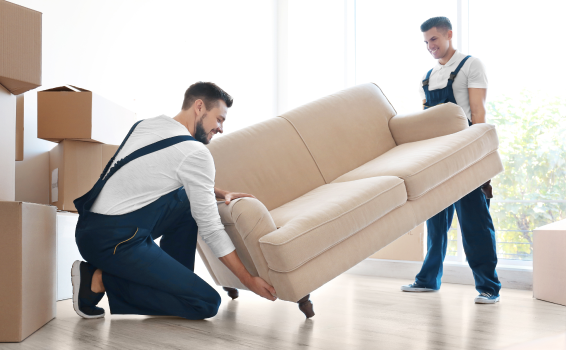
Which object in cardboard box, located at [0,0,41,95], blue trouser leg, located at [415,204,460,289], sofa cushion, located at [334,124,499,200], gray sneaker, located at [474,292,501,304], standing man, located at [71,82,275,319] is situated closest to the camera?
cardboard box, located at [0,0,41,95]

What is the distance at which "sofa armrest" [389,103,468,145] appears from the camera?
2338mm

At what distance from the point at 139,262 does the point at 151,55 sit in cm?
202

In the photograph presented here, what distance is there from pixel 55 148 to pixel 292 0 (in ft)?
9.15

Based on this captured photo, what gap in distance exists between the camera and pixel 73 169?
7.84 feet

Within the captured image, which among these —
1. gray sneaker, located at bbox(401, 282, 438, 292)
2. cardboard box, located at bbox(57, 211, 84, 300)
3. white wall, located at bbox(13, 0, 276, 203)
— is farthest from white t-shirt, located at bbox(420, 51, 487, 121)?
cardboard box, located at bbox(57, 211, 84, 300)

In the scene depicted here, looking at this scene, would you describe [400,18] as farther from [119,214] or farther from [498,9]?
[119,214]

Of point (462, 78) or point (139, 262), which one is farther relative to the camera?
point (462, 78)

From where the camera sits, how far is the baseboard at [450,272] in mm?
2893

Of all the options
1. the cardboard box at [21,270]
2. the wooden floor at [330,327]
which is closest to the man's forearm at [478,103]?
the wooden floor at [330,327]

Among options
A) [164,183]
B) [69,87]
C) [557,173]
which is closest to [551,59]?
[557,173]

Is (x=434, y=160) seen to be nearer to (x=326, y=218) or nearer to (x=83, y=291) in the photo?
(x=326, y=218)

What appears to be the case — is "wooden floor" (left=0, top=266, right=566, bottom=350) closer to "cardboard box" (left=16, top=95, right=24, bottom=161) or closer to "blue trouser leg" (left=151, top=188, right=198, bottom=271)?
"blue trouser leg" (left=151, top=188, right=198, bottom=271)

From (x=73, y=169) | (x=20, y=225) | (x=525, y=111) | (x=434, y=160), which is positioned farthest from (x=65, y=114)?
(x=525, y=111)

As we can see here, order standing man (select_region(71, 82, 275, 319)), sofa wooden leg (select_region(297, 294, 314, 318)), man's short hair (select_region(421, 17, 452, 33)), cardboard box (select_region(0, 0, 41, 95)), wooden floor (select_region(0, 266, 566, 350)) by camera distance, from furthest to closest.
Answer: man's short hair (select_region(421, 17, 452, 33)), sofa wooden leg (select_region(297, 294, 314, 318)), standing man (select_region(71, 82, 275, 319)), cardboard box (select_region(0, 0, 41, 95)), wooden floor (select_region(0, 266, 566, 350))
